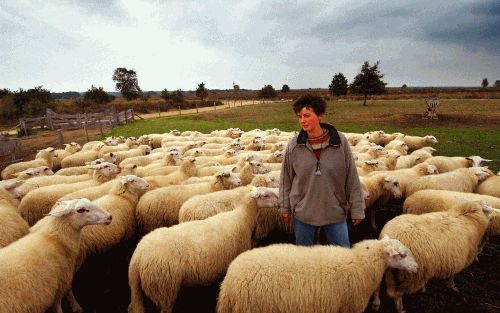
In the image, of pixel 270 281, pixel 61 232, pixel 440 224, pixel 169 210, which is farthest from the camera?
pixel 169 210

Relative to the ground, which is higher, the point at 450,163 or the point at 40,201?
the point at 40,201

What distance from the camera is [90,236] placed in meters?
5.05

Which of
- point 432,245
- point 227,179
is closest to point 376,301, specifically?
point 432,245

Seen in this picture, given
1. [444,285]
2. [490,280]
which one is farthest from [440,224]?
[490,280]

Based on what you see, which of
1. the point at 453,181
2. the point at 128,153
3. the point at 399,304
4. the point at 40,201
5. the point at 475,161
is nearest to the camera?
the point at 399,304

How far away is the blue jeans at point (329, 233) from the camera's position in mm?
3791

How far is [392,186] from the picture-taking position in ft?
22.2

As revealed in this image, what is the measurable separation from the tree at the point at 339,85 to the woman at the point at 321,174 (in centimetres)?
6292

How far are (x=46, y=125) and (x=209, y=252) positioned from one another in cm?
3046

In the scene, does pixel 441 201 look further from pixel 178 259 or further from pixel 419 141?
pixel 419 141

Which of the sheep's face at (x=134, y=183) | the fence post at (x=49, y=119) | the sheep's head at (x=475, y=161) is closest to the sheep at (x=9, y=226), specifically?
the sheep's face at (x=134, y=183)

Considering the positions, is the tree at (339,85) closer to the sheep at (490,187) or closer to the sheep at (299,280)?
the sheep at (490,187)

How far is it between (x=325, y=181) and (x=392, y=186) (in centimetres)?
397

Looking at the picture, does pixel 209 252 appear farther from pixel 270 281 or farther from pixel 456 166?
pixel 456 166
